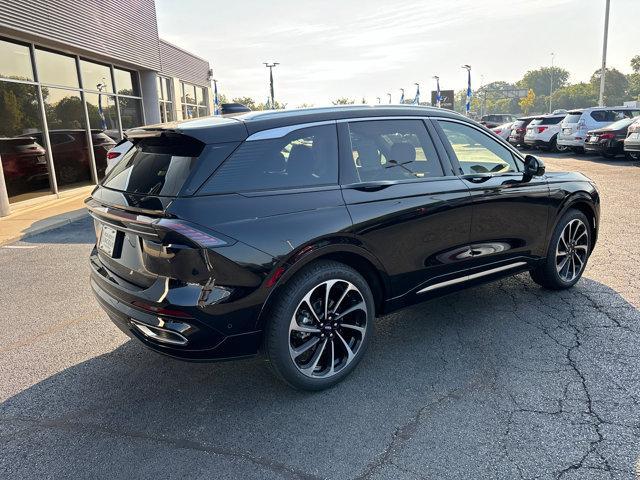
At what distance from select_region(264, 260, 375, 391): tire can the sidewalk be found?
258 inches

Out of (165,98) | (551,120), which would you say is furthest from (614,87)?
(165,98)

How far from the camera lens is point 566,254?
15.2 feet

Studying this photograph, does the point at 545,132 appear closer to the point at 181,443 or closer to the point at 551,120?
the point at 551,120

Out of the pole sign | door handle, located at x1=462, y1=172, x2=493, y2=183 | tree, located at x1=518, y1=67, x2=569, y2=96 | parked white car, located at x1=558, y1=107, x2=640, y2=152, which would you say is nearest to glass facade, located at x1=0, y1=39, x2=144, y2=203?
door handle, located at x1=462, y1=172, x2=493, y2=183

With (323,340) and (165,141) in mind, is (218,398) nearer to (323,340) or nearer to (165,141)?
(323,340)

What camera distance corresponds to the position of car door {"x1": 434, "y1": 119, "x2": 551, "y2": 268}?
3842 millimetres

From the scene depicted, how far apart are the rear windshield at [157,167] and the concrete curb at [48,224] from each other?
5.49 metres

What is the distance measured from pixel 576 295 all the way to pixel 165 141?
12.8 feet

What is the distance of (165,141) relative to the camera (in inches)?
119

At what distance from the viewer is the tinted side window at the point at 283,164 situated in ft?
9.14

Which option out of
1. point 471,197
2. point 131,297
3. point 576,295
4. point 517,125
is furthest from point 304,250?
point 517,125

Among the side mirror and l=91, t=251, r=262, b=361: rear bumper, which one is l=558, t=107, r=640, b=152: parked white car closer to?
the side mirror

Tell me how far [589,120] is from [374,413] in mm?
19421

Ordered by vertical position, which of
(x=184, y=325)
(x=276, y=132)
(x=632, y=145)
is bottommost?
(x=184, y=325)
